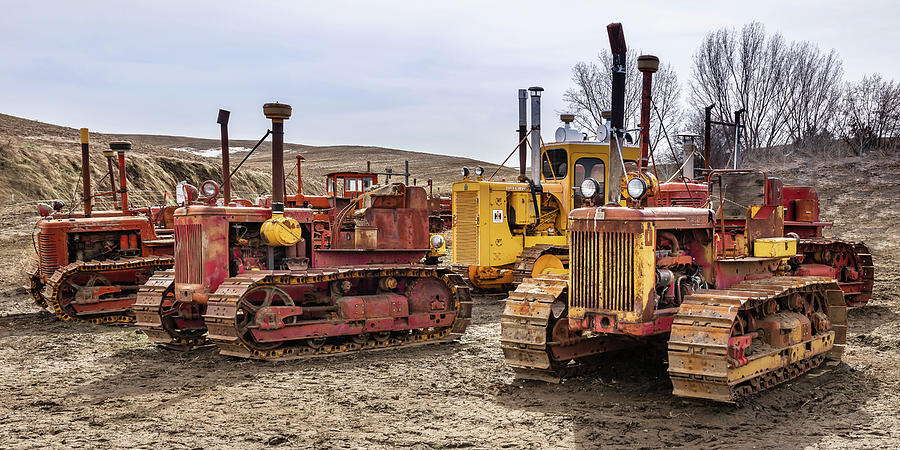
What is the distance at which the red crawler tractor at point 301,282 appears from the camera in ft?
30.3

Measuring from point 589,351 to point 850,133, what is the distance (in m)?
28.2

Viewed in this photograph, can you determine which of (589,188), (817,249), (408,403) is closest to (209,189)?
(408,403)

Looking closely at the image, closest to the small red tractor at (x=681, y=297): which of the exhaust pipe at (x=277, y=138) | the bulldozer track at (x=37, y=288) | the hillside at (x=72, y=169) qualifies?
the exhaust pipe at (x=277, y=138)

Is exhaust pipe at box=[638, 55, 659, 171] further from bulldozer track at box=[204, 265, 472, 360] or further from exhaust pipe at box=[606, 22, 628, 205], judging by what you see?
bulldozer track at box=[204, 265, 472, 360]

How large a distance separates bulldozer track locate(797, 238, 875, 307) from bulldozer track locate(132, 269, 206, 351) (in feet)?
33.3

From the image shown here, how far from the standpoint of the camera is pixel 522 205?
14305 millimetres

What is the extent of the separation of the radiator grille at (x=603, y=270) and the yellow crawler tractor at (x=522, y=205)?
6.15 m

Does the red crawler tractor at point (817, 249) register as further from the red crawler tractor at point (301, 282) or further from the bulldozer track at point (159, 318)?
the bulldozer track at point (159, 318)

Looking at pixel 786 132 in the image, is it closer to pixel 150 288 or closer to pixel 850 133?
pixel 850 133

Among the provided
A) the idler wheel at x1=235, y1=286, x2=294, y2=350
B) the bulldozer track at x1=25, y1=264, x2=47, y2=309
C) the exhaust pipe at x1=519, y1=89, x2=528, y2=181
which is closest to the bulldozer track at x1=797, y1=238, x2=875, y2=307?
the exhaust pipe at x1=519, y1=89, x2=528, y2=181

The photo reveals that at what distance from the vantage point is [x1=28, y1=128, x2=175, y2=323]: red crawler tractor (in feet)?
41.7

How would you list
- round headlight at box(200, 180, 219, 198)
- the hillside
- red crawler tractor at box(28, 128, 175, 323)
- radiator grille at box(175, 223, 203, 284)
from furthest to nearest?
the hillside, red crawler tractor at box(28, 128, 175, 323), round headlight at box(200, 180, 219, 198), radiator grille at box(175, 223, 203, 284)

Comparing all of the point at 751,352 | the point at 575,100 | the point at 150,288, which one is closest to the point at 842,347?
the point at 751,352

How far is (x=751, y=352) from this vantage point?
7.10 meters
